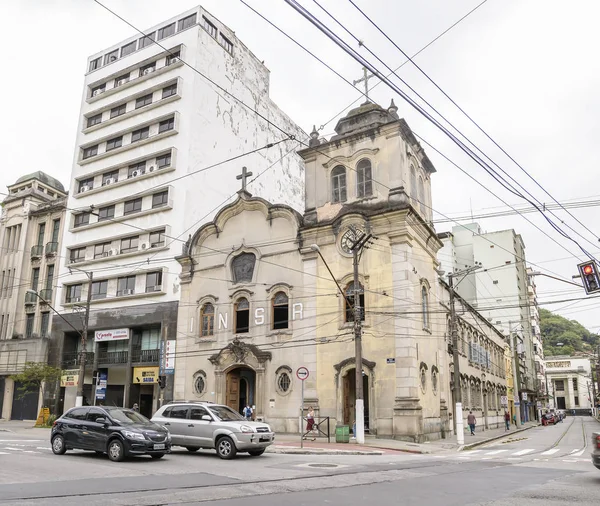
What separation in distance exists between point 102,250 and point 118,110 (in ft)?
41.8

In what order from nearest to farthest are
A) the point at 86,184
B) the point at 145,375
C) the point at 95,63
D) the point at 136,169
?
the point at 145,375 < the point at 136,169 < the point at 86,184 < the point at 95,63

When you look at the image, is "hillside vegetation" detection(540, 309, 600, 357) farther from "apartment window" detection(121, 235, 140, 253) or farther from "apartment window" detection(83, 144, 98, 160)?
"apartment window" detection(83, 144, 98, 160)

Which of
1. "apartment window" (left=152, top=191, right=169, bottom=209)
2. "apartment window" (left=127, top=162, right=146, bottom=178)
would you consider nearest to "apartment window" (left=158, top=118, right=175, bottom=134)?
"apartment window" (left=127, top=162, right=146, bottom=178)

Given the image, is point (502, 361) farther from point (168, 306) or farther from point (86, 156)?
point (86, 156)

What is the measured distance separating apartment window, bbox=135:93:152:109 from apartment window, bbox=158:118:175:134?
2.79m

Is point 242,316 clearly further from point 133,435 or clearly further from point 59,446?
point 133,435

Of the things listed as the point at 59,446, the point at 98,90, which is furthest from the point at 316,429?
the point at 98,90

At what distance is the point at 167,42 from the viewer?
45.2 metres

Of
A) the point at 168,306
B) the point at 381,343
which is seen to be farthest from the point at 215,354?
the point at 381,343

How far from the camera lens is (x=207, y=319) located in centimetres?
3325

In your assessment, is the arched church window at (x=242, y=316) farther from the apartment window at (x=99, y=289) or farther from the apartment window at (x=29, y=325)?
the apartment window at (x=29, y=325)

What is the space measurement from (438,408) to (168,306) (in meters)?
18.8

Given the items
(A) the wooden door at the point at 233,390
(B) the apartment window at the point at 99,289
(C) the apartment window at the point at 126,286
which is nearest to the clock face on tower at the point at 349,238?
(A) the wooden door at the point at 233,390

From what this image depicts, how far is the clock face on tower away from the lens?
Answer: 28.8m
